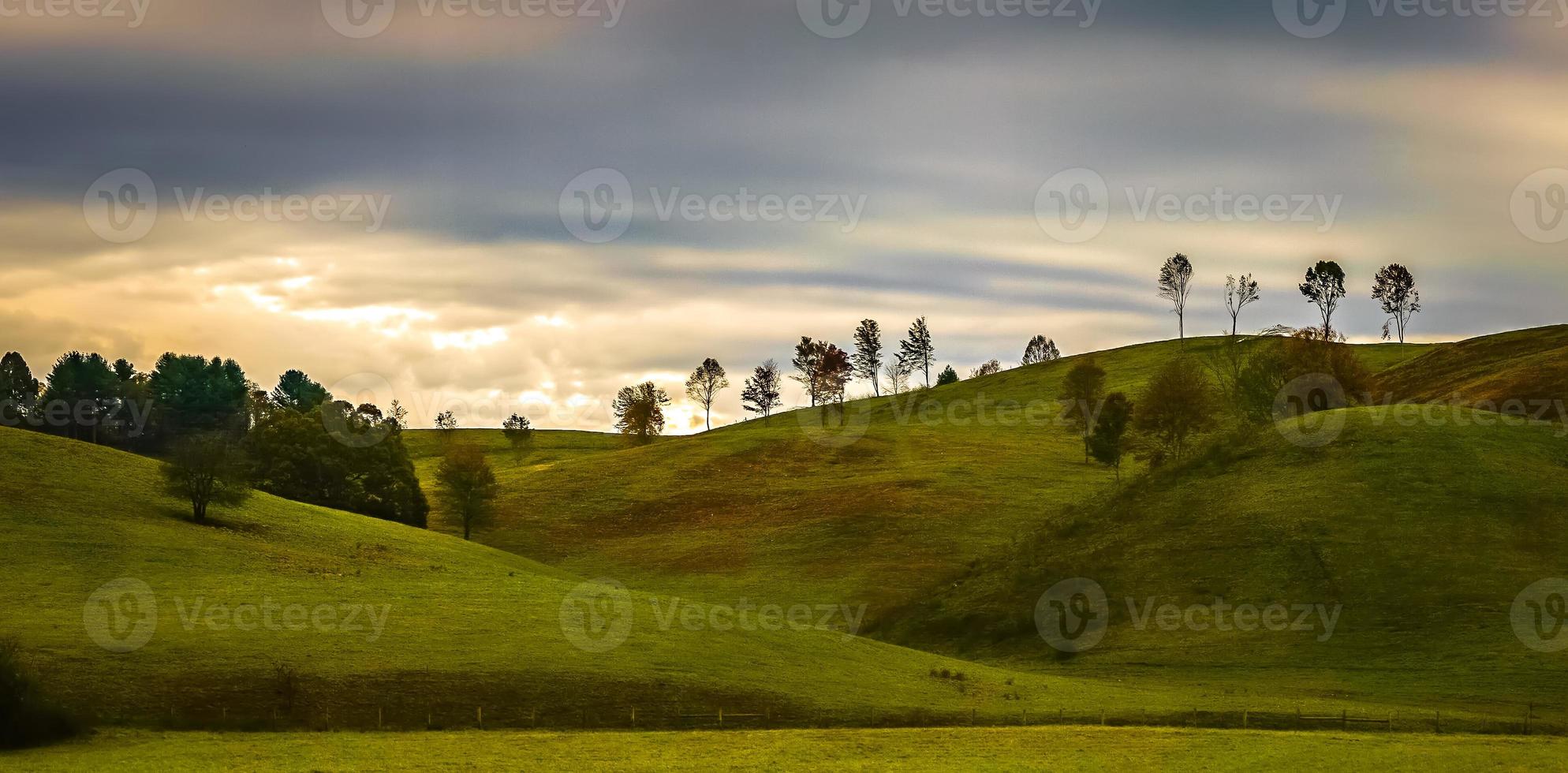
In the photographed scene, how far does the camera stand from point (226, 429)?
11219 centimetres

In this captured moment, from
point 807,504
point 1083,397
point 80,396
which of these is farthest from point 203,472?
point 80,396

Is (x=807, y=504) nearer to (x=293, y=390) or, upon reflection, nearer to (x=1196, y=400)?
(x=1196, y=400)

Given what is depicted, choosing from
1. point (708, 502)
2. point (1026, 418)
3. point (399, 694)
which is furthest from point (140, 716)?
point (1026, 418)

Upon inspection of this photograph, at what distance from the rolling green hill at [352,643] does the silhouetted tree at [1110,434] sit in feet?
154

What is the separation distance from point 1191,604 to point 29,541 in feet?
215

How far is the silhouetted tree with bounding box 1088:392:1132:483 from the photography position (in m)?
109

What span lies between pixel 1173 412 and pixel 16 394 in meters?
164

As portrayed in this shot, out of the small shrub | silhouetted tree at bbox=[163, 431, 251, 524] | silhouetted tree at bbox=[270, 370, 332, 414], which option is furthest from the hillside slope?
silhouetted tree at bbox=[270, 370, 332, 414]

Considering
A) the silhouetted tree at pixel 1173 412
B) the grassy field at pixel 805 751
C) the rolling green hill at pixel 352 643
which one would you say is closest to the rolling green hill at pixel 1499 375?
the silhouetted tree at pixel 1173 412

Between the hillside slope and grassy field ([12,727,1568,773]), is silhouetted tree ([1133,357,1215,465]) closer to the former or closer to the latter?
the hillside slope

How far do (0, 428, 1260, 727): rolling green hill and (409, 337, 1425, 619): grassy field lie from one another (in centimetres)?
2024

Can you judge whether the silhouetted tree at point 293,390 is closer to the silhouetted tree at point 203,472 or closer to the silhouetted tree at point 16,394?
the silhouetted tree at point 16,394

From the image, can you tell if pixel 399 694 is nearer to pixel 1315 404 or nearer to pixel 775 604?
pixel 775 604

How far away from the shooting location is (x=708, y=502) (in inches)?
4786
